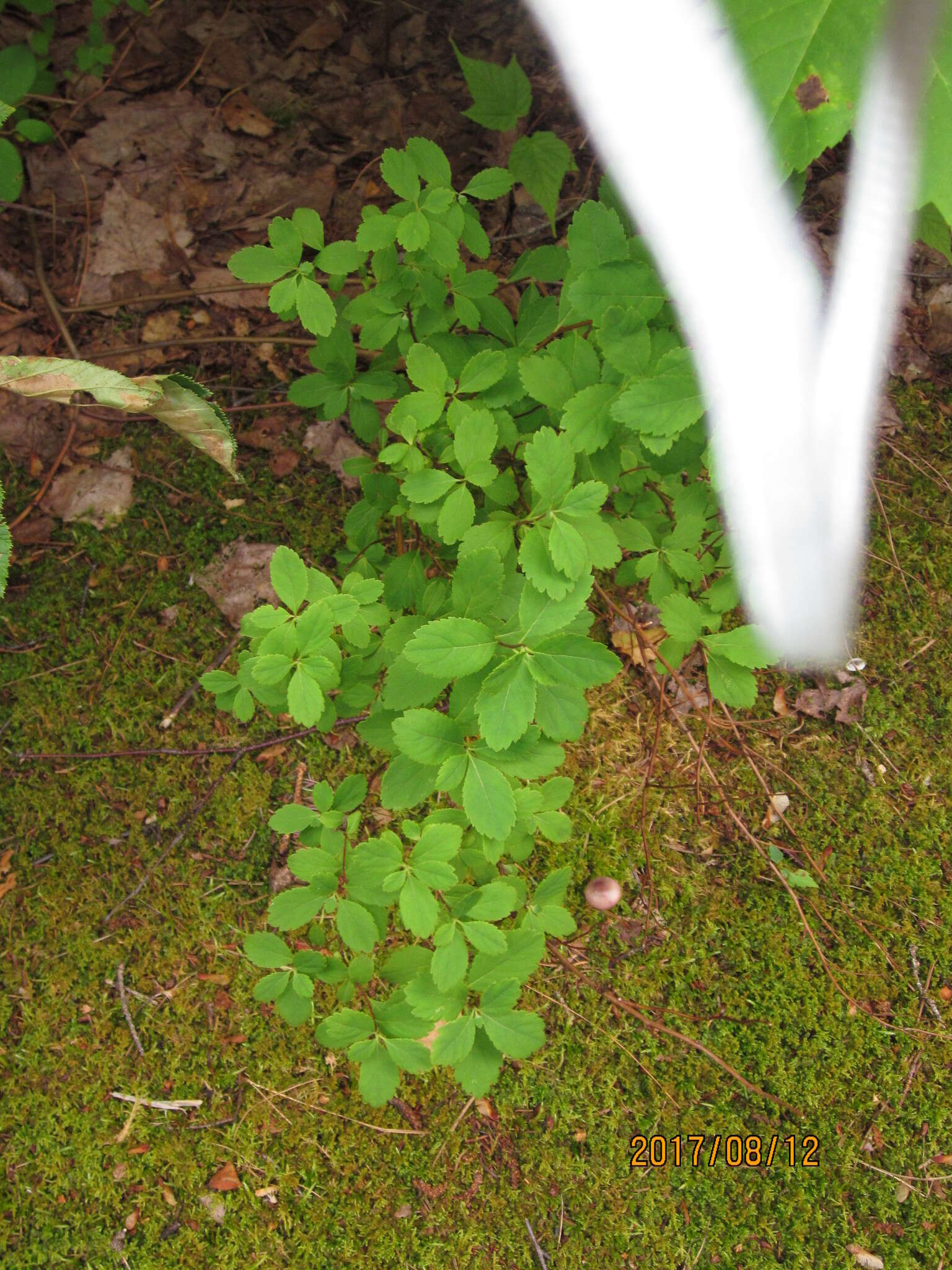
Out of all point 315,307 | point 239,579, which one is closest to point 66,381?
point 315,307

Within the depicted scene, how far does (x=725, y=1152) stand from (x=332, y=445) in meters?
2.17

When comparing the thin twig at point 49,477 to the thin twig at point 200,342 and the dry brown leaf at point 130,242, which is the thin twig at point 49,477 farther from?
Result: the dry brown leaf at point 130,242

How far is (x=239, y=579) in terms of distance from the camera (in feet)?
7.64

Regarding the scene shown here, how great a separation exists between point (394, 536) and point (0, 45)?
6.19 feet

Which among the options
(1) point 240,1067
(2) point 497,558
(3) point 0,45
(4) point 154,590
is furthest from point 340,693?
(3) point 0,45

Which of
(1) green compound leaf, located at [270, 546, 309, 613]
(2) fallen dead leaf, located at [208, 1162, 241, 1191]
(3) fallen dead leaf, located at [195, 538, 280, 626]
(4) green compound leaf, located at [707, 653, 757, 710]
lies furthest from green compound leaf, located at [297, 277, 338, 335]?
(2) fallen dead leaf, located at [208, 1162, 241, 1191]

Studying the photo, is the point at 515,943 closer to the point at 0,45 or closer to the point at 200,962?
the point at 200,962

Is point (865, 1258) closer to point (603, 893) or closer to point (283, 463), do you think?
point (603, 893)

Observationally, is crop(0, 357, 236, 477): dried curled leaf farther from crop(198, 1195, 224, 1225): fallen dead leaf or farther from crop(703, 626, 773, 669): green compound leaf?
crop(198, 1195, 224, 1225): fallen dead leaf

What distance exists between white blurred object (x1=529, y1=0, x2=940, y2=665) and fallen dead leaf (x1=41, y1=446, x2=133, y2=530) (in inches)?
61.9

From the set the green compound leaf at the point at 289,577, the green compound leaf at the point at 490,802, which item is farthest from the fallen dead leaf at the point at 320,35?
the green compound leaf at the point at 490,802

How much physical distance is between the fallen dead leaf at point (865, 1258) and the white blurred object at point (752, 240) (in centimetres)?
154

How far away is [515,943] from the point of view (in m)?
1.57

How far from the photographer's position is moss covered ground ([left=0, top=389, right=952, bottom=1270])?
2066 mm
